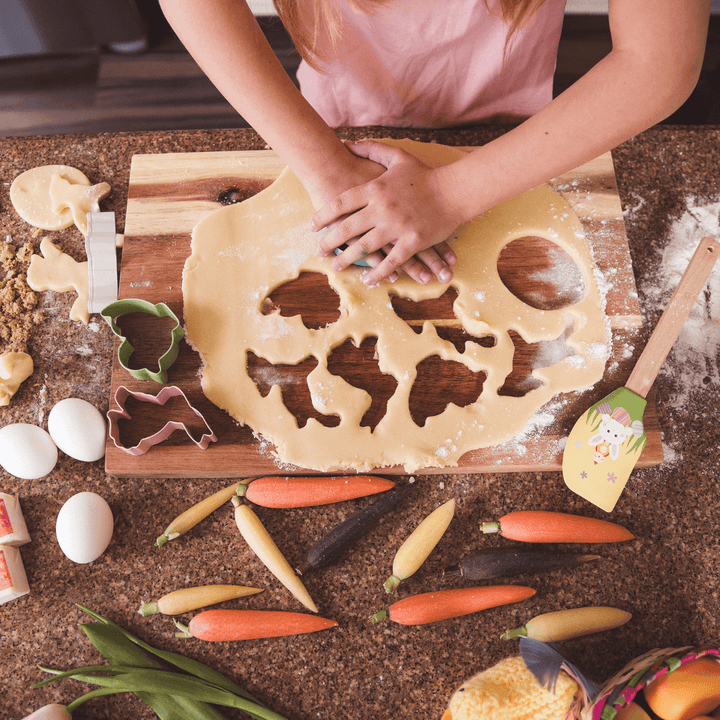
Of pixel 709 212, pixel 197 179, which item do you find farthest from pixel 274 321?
pixel 709 212

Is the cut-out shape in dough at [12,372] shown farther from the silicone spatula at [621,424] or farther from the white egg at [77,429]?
the silicone spatula at [621,424]

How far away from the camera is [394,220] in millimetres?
856

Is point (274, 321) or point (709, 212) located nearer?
point (274, 321)

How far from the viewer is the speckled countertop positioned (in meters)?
0.79

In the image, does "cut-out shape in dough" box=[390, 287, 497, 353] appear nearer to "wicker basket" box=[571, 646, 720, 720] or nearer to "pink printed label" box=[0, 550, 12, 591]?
"wicker basket" box=[571, 646, 720, 720]

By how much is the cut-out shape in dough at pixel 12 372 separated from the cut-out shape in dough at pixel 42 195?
0.24 metres

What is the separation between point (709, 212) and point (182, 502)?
1040 mm

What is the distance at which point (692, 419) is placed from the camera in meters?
0.91

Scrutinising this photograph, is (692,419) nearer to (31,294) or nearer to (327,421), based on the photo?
(327,421)

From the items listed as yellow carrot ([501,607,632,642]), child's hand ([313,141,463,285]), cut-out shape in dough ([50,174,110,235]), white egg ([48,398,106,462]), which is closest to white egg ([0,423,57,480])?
white egg ([48,398,106,462])

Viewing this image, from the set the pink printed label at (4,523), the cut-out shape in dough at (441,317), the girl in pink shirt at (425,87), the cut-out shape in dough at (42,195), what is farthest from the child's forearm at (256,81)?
the pink printed label at (4,523)

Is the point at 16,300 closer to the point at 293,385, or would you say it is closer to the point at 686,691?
the point at 293,385

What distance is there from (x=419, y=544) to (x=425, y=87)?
0.78 metres

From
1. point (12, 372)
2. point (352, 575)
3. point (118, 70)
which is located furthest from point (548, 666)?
point (118, 70)
